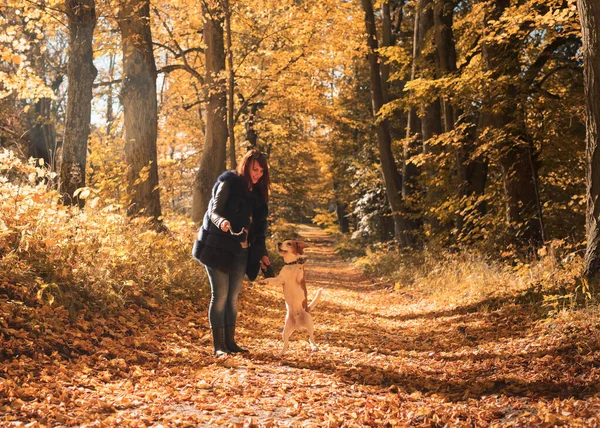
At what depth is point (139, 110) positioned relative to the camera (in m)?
12.0

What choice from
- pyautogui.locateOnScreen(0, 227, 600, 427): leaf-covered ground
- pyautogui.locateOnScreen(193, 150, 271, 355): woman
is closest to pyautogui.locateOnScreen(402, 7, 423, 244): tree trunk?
pyautogui.locateOnScreen(0, 227, 600, 427): leaf-covered ground

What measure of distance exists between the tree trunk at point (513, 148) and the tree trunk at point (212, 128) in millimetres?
7534

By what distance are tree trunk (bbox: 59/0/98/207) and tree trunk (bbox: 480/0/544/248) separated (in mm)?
6957

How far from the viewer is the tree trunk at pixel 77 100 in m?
9.60

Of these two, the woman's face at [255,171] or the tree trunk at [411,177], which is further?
the tree trunk at [411,177]

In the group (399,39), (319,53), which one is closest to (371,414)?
(319,53)

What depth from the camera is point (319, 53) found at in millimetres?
18578

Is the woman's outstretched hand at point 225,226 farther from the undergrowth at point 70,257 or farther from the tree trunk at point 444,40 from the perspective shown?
the tree trunk at point 444,40

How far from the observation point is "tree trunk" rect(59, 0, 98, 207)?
9602mm

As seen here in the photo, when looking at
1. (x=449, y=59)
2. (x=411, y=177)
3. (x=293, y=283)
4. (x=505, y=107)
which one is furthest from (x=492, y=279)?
(x=411, y=177)

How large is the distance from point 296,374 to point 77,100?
6238 millimetres

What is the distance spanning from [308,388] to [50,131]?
19473 mm

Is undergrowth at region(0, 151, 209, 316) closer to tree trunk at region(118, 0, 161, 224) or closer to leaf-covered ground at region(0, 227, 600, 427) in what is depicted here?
leaf-covered ground at region(0, 227, 600, 427)

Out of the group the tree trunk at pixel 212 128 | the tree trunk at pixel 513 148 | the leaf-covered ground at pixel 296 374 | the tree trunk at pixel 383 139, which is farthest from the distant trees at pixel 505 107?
the tree trunk at pixel 212 128
